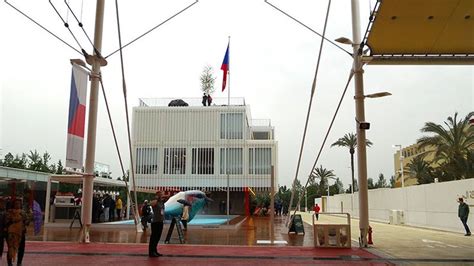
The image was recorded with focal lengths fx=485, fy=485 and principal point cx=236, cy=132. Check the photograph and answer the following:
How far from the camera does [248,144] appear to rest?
51.1 meters

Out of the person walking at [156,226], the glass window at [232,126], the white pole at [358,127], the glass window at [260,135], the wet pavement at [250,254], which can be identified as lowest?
the wet pavement at [250,254]

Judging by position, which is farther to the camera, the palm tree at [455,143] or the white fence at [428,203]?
the palm tree at [455,143]

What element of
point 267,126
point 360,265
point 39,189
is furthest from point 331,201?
point 360,265

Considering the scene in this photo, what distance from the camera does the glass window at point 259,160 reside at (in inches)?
1991

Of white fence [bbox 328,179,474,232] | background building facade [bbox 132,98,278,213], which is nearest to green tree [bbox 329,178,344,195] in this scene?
background building facade [bbox 132,98,278,213]

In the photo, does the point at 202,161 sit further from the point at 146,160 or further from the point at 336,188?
the point at 336,188

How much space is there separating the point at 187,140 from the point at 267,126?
17.8 m

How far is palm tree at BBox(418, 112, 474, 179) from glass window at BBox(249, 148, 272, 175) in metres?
17.2

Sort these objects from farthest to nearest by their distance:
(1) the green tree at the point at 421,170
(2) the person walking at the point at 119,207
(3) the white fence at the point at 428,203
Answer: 1. (1) the green tree at the point at 421,170
2. (2) the person walking at the point at 119,207
3. (3) the white fence at the point at 428,203

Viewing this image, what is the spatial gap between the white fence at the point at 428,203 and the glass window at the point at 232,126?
1811cm

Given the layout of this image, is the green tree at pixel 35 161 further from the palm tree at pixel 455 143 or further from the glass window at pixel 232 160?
the palm tree at pixel 455 143

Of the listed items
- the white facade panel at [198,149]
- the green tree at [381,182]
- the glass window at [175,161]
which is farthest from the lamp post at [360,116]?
the green tree at [381,182]

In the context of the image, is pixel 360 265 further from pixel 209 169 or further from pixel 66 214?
pixel 209 169

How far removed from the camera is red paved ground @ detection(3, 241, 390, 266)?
1065 cm
